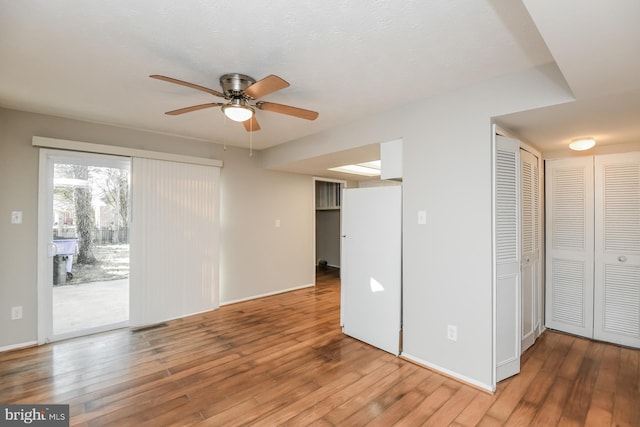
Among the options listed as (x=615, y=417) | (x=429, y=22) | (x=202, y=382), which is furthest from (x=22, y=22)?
(x=615, y=417)

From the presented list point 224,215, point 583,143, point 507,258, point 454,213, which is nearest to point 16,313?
point 224,215

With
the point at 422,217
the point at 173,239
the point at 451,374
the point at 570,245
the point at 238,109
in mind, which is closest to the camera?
the point at 238,109

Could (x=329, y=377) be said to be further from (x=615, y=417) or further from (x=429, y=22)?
(x=429, y=22)

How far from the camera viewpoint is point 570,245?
3.34m

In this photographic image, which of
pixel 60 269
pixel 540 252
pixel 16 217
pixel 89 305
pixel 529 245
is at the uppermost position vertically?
pixel 16 217

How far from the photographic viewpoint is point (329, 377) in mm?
2480

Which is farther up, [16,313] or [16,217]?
[16,217]

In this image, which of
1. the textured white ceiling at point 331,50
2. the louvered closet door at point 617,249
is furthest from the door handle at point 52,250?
the louvered closet door at point 617,249

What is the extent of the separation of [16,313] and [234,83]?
3.21 meters

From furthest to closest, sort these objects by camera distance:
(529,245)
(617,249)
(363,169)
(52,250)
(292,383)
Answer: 1. (363,169)
2. (52,250)
3. (617,249)
4. (529,245)
5. (292,383)

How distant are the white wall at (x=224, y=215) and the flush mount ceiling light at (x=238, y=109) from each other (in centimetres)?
212

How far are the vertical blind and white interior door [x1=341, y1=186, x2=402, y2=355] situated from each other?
6.64 ft

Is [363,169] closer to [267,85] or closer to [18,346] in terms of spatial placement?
[267,85]

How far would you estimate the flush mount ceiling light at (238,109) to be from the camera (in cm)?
225
